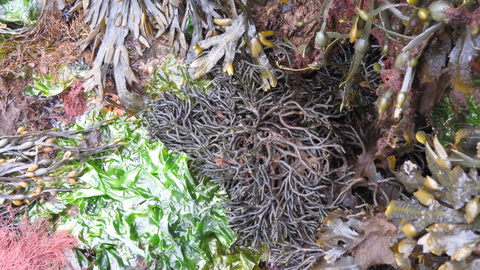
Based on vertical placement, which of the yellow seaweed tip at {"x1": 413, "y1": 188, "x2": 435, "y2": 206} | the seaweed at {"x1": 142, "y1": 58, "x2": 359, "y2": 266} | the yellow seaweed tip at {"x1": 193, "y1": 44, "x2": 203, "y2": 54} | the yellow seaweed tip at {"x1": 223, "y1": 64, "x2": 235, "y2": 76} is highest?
the yellow seaweed tip at {"x1": 193, "y1": 44, "x2": 203, "y2": 54}

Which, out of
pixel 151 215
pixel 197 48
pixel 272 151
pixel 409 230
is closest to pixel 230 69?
pixel 197 48

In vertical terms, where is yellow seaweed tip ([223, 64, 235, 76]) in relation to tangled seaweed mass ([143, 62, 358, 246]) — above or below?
above

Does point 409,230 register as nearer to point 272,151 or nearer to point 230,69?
point 272,151

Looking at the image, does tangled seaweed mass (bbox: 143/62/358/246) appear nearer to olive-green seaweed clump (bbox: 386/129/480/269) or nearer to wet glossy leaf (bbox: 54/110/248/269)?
wet glossy leaf (bbox: 54/110/248/269)

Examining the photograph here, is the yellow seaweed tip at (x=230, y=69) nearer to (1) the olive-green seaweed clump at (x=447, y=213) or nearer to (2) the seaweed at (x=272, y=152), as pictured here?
(2) the seaweed at (x=272, y=152)

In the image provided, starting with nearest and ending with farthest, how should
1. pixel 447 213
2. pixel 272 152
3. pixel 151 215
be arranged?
pixel 447 213 < pixel 272 152 < pixel 151 215

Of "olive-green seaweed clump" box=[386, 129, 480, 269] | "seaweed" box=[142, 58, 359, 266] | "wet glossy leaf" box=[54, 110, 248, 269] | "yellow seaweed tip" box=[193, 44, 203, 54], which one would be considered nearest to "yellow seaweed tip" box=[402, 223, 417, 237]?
"olive-green seaweed clump" box=[386, 129, 480, 269]

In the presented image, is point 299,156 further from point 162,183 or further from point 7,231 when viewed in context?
point 7,231

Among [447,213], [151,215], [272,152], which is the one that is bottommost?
[151,215]

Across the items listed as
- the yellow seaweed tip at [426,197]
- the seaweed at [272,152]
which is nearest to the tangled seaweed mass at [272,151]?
the seaweed at [272,152]
